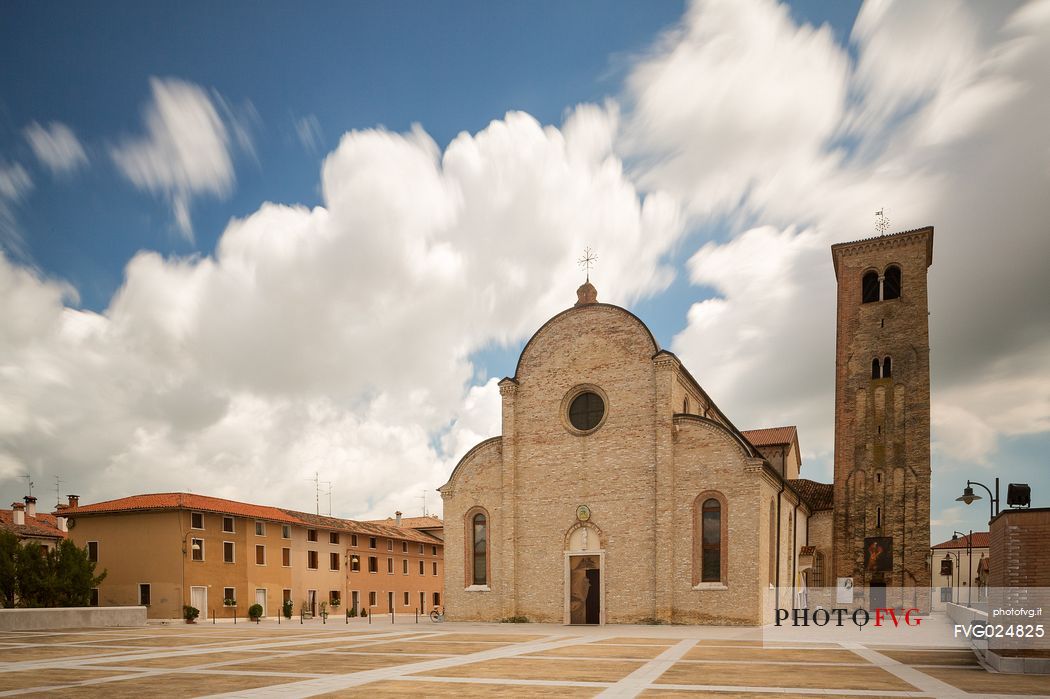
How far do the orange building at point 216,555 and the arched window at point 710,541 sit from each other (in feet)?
90.6

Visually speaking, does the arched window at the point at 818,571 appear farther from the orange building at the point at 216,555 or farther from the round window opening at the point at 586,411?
the orange building at the point at 216,555

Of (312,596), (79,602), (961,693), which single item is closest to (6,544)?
(79,602)

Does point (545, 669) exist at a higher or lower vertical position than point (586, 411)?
lower

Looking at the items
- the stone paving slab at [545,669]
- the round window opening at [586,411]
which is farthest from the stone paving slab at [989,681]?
the round window opening at [586,411]

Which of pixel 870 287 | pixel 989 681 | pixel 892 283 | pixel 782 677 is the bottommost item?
pixel 782 677

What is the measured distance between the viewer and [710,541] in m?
29.3

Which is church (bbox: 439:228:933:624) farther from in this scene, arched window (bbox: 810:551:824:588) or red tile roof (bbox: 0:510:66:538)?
red tile roof (bbox: 0:510:66:538)

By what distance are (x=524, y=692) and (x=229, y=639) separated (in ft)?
55.2

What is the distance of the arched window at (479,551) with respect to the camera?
33.4 meters

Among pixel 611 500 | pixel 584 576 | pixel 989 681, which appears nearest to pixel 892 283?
pixel 611 500

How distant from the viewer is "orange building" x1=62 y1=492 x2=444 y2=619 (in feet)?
129

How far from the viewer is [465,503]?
34312mm

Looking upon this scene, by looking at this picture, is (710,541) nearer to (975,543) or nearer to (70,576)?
(70,576)

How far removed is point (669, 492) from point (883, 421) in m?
17.2
